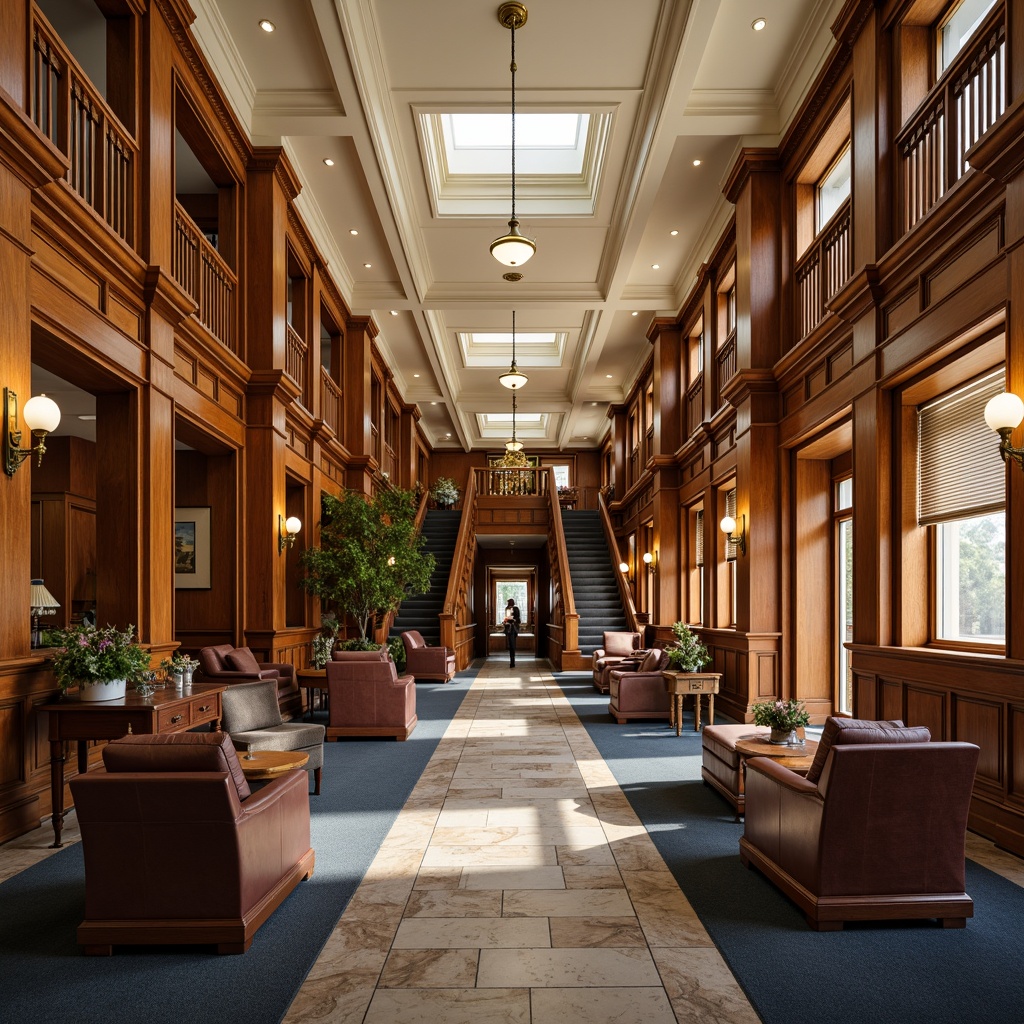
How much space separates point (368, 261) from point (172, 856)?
34.0ft

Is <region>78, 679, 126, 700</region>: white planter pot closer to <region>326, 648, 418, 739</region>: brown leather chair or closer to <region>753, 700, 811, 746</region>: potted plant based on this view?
<region>326, 648, 418, 739</region>: brown leather chair

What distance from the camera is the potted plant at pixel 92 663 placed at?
481 cm

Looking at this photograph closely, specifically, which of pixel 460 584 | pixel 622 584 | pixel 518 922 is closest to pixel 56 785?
pixel 518 922

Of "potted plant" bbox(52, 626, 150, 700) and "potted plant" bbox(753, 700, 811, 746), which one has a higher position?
"potted plant" bbox(52, 626, 150, 700)

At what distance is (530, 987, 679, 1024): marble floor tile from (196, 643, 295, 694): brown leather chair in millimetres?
5280

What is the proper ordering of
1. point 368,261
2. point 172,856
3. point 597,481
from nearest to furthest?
point 172,856, point 368,261, point 597,481

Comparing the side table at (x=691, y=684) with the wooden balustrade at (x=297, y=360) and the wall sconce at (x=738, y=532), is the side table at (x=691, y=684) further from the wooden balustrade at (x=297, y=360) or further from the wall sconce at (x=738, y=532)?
the wooden balustrade at (x=297, y=360)

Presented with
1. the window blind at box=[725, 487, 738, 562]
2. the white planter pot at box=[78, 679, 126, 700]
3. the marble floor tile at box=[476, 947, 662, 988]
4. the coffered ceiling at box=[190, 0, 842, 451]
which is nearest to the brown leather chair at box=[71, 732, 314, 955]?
the marble floor tile at box=[476, 947, 662, 988]

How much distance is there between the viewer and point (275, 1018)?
279cm

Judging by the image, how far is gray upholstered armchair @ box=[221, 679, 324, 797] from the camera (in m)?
5.79

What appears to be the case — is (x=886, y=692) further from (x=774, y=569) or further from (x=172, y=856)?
(x=172, y=856)

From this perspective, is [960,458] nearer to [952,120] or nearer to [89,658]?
[952,120]

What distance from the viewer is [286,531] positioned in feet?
31.6

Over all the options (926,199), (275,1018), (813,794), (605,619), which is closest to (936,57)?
(926,199)
